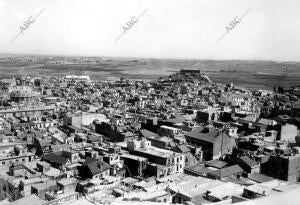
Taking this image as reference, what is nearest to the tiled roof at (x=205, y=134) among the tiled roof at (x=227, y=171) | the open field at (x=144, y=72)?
the tiled roof at (x=227, y=171)

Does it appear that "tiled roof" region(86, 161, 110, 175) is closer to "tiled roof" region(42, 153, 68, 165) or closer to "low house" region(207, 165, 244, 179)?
"tiled roof" region(42, 153, 68, 165)

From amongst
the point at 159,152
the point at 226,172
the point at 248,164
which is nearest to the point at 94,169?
the point at 159,152

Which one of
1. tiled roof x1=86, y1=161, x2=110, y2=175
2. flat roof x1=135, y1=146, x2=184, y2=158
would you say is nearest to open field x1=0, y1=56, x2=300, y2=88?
flat roof x1=135, y1=146, x2=184, y2=158

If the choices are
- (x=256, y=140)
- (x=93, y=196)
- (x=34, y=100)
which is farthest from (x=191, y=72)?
(x=93, y=196)

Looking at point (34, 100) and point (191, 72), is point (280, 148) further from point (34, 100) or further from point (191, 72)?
point (191, 72)

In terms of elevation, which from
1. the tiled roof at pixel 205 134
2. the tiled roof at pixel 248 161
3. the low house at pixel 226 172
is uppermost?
the tiled roof at pixel 205 134

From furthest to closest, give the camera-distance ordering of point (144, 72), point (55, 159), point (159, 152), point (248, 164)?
point (144, 72) < point (159, 152) < point (55, 159) < point (248, 164)

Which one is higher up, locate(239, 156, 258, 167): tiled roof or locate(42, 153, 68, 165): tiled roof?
locate(239, 156, 258, 167): tiled roof

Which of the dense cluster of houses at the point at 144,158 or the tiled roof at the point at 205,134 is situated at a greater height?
the tiled roof at the point at 205,134

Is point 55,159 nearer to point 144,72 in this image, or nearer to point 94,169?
point 94,169

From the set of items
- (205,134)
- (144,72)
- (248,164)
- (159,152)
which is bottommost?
(248,164)

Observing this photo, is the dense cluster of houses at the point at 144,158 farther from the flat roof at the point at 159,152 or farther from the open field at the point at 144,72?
the open field at the point at 144,72
